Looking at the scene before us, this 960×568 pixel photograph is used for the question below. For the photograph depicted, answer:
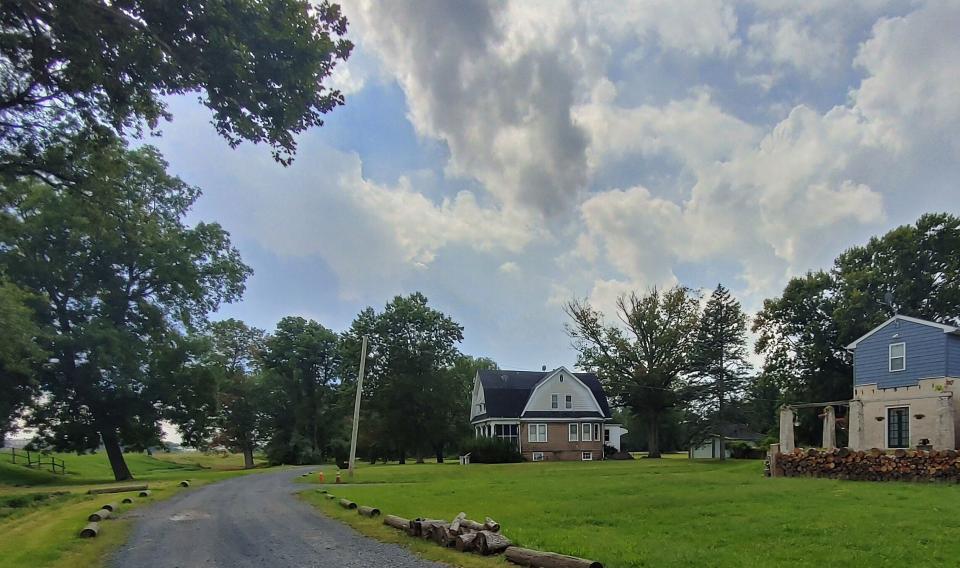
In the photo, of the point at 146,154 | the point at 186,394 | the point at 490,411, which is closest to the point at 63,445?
the point at 186,394

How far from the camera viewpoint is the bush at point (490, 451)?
149ft

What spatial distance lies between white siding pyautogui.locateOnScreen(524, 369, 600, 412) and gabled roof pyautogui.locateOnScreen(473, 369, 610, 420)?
0.74 m

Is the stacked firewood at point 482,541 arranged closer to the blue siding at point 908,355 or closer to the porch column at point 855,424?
the porch column at point 855,424

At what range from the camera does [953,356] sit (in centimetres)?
2495

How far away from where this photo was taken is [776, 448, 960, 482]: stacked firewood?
19.5 m

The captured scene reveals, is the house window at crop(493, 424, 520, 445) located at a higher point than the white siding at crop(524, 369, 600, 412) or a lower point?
lower

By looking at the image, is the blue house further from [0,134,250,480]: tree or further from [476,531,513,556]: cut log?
[0,134,250,480]: tree

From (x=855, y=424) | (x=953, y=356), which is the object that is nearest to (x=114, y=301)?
(x=855, y=424)

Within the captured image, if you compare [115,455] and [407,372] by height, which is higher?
[407,372]

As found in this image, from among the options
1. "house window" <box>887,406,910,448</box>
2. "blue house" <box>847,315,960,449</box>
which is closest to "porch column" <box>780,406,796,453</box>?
"blue house" <box>847,315,960,449</box>

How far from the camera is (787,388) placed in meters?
44.6

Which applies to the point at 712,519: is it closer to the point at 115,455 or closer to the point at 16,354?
the point at 16,354

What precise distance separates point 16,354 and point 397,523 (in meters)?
23.6

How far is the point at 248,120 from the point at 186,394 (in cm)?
3141
